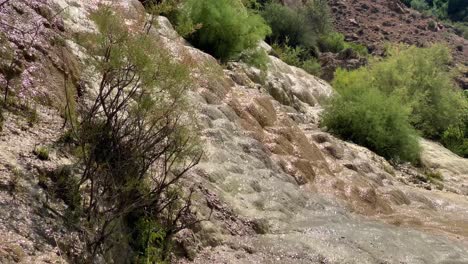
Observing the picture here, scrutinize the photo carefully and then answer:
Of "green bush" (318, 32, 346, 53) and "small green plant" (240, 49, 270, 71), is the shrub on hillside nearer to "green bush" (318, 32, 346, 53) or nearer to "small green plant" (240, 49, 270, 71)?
"small green plant" (240, 49, 270, 71)

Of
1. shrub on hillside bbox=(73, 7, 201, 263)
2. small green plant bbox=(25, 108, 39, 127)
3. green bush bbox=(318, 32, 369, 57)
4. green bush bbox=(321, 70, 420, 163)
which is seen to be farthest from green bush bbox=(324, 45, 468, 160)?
green bush bbox=(318, 32, 369, 57)

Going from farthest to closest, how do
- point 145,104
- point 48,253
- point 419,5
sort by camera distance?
point 419,5 → point 145,104 → point 48,253

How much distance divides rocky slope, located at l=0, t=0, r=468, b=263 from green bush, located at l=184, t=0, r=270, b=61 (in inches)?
58.6

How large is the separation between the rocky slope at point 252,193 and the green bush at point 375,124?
10.2 ft

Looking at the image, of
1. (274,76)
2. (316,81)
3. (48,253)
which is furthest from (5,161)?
(316,81)

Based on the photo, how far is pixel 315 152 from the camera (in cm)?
1423

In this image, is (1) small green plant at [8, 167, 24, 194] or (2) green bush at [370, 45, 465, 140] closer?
(1) small green plant at [8, 167, 24, 194]

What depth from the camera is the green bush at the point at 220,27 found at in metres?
17.4

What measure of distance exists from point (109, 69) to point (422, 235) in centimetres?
A: 703

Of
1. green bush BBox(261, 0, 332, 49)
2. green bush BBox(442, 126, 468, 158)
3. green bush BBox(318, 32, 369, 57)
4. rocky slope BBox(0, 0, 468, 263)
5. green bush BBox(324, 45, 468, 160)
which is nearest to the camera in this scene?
rocky slope BBox(0, 0, 468, 263)

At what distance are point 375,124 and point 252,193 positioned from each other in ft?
40.5

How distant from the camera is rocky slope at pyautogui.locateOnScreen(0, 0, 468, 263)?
5.33 m

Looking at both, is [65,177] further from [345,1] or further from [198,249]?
[345,1]

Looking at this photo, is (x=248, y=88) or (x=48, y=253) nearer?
(x=48, y=253)
